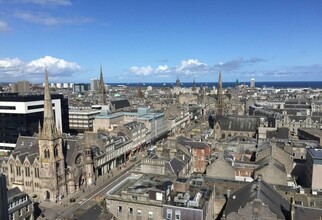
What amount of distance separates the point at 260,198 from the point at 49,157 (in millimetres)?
53011

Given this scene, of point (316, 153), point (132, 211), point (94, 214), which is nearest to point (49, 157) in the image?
point (94, 214)

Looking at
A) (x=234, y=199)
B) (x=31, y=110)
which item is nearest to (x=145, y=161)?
(x=234, y=199)

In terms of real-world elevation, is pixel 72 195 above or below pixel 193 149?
below

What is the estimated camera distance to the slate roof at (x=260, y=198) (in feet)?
140

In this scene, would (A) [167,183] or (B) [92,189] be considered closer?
(A) [167,183]

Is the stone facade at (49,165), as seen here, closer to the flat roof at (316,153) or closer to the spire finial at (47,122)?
the spire finial at (47,122)

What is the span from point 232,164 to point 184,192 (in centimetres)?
2314

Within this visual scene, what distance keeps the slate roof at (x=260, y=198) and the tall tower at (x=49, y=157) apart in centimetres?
4557

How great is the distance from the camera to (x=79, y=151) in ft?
263

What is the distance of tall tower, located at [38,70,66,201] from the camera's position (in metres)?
70.7

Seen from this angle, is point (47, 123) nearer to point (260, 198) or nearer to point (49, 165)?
point (49, 165)

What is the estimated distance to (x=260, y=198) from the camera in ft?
139

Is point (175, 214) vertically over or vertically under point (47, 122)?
under

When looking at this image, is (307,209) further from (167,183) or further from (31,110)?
(31,110)
